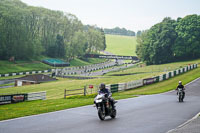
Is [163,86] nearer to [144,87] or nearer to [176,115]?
[144,87]

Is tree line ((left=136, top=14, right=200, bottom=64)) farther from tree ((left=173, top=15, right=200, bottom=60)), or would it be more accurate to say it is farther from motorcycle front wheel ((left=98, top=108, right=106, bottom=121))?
motorcycle front wheel ((left=98, top=108, right=106, bottom=121))

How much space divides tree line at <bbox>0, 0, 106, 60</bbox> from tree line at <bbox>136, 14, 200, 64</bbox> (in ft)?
114

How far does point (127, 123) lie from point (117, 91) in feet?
85.5

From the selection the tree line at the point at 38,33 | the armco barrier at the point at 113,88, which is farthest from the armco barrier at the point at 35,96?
the tree line at the point at 38,33

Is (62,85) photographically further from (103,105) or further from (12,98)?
(103,105)

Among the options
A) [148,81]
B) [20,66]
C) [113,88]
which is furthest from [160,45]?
[113,88]

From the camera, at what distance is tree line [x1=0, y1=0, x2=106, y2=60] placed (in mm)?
91250

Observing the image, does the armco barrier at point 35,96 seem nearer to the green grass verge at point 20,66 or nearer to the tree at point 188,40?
the green grass verge at point 20,66

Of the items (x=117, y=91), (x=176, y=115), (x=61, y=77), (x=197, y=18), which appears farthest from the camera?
(x=197, y=18)

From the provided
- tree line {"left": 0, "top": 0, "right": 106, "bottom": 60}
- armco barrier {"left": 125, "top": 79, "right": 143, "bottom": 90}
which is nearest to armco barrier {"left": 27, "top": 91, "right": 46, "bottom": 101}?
armco barrier {"left": 125, "top": 79, "right": 143, "bottom": 90}

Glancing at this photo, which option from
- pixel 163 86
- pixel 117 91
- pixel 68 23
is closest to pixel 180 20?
pixel 68 23

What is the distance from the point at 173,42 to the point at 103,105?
87.3 meters

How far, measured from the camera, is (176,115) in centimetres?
1714

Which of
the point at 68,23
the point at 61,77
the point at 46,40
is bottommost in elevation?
the point at 61,77
